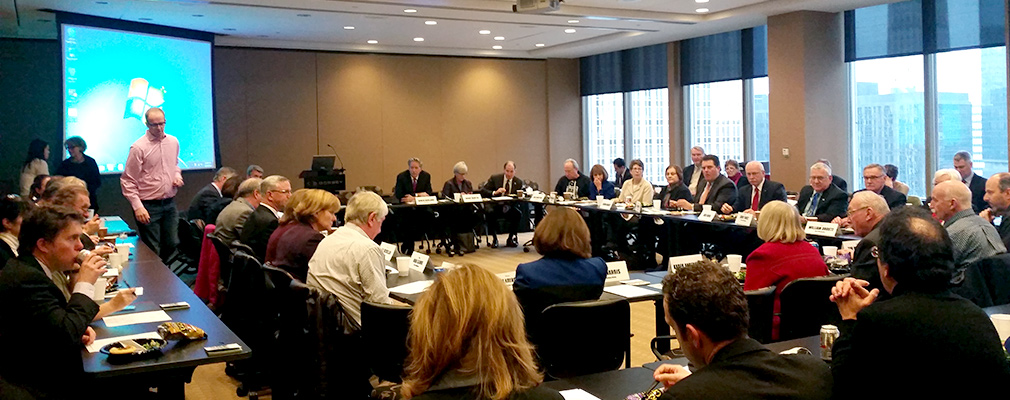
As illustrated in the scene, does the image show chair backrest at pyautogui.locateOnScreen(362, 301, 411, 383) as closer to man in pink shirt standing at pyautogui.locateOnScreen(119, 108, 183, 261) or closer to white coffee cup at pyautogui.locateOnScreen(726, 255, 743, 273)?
white coffee cup at pyautogui.locateOnScreen(726, 255, 743, 273)

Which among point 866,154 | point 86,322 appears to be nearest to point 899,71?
point 866,154

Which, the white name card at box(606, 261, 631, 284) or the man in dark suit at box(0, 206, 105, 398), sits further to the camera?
the white name card at box(606, 261, 631, 284)

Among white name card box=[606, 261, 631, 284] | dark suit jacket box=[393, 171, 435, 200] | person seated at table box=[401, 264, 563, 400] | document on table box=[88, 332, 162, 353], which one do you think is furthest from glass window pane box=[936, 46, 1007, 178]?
person seated at table box=[401, 264, 563, 400]

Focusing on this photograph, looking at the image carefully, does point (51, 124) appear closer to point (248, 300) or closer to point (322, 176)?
point (322, 176)

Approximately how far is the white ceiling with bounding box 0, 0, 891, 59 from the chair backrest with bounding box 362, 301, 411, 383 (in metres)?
6.18

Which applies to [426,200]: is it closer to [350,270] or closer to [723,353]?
[350,270]

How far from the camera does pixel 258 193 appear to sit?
21.1 feet

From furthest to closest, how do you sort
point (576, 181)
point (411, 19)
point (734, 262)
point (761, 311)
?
1. point (576, 181)
2. point (411, 19)
3. point (734, 262)
4. point (761, 311)

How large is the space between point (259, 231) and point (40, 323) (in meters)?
2.81

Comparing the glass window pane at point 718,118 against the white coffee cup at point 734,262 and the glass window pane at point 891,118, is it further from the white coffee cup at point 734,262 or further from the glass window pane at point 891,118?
the white coffee cup at point 734,262

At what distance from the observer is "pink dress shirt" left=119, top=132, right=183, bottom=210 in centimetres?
832

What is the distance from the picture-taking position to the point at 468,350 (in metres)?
1.79

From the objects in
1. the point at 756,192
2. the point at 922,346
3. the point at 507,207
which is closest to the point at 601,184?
the point at 507,207

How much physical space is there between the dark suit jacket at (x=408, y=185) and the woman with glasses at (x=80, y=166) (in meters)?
3.90
